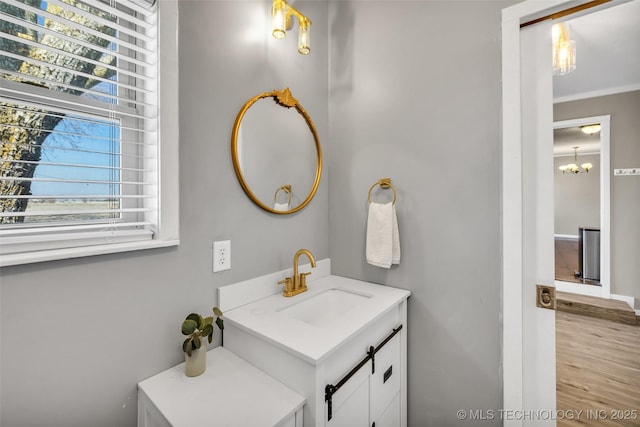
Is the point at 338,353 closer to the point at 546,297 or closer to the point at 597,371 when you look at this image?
the point at 546,297

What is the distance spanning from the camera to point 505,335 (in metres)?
1.08

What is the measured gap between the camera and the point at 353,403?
3.07ft

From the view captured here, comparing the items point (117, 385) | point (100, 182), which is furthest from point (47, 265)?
point (117, 385)

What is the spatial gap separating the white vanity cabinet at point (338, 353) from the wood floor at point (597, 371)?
1094 millimetres

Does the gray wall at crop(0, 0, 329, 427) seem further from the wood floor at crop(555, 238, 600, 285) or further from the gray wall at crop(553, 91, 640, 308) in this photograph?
the gray wall at crop(553, 91, 640, 308)

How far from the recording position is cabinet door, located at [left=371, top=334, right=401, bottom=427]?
107 cm

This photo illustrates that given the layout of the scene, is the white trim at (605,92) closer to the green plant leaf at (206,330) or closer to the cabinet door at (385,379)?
the cabinet door at (385,379)

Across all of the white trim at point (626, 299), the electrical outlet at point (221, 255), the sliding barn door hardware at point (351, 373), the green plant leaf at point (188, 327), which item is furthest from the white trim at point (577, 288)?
the green plant leaf at point (188, 327)

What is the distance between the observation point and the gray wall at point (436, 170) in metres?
1.13

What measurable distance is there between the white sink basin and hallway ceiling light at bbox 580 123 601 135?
2034 mm

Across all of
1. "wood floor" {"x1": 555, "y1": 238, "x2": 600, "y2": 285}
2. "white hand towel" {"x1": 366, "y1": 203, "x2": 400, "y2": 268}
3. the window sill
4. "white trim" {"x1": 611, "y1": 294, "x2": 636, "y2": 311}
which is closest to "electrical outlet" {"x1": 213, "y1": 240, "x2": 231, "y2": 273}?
the window sill

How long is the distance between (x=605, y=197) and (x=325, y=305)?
2.52 meters

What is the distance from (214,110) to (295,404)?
1.12m

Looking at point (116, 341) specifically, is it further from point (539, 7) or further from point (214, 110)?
point (539, 7)
